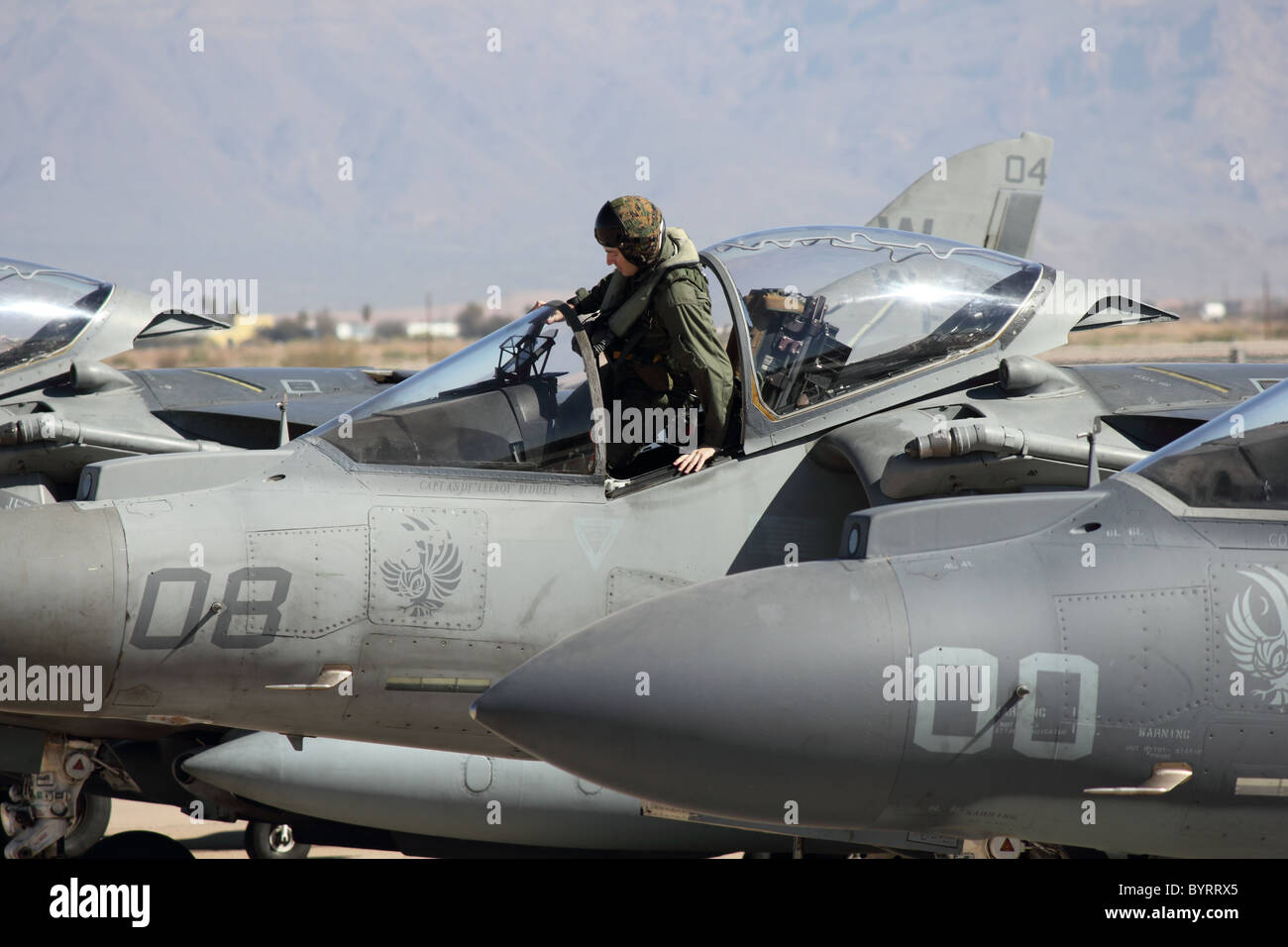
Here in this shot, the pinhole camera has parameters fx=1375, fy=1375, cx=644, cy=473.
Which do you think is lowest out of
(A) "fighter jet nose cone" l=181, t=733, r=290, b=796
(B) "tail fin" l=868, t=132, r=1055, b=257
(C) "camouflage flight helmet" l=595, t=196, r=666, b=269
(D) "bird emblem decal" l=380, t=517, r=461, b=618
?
(A) "fighter jet nose cone" l=181, t=733, r=290, b=796

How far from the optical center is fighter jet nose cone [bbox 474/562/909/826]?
3.90 meters

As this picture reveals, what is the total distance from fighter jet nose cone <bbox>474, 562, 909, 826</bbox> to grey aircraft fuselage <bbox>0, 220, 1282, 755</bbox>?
1.26 metres

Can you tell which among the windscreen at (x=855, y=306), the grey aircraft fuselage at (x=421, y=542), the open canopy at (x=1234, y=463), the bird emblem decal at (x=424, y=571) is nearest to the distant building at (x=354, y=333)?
the windscreen at (x=855, y=306)

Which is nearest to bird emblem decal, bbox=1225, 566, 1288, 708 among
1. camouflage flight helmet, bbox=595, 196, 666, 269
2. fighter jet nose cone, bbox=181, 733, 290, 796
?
camouflage flight helmet, bbox=595, 196, 666, 269

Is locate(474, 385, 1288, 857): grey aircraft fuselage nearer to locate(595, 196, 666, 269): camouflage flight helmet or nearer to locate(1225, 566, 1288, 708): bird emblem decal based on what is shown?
locate(1225, 566, 1288, 708): bird emblem decal

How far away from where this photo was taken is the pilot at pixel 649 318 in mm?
5738

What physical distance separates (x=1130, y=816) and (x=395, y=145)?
17708 cm

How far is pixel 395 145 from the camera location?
17300 cm

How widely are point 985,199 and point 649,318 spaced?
884 centimetres

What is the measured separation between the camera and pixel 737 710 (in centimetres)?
389

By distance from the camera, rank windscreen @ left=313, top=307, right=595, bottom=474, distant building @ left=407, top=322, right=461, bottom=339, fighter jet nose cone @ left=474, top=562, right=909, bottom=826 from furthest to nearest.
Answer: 1. distant building @ left=407, top=322, right=461, bottom=339
2. windscreen @ left=313, top=307, right=595, bottom=474
3. fighter jet nose cone @ left=474, top=562, right=909, bottom=826
